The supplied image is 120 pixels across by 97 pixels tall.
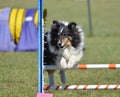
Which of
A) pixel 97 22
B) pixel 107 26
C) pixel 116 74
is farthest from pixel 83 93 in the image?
pixel 97 22

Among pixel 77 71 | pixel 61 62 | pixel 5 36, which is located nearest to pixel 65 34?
pixel 61 62

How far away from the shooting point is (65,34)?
6598 mm

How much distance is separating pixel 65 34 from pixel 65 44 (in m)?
0.15

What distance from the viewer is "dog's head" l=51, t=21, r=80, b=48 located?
258 inches

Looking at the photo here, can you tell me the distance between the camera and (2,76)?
29.6 ft

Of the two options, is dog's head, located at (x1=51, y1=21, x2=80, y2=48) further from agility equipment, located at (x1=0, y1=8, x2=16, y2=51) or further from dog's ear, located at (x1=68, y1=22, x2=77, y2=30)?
agility equipment, located at (x1=0, y1=8, x2=16, y2=51)

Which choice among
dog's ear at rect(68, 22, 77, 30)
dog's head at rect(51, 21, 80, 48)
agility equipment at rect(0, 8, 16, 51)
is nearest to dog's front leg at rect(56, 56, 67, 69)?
dog's head at rect(51, 21, 80, 48)

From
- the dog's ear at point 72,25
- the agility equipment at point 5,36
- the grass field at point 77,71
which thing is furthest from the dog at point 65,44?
the agility equipment at point 5,36

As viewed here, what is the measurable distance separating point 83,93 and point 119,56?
17.7ft

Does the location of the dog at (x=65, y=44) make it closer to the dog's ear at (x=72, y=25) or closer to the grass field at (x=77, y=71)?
the dog's ear at (x=72, y=25)

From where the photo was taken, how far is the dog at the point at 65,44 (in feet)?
21.5

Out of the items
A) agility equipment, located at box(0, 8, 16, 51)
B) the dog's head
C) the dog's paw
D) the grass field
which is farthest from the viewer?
agility equipment, located at box(0, 8, 16, 51)

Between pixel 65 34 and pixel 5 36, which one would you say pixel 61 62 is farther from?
pixel 5 36

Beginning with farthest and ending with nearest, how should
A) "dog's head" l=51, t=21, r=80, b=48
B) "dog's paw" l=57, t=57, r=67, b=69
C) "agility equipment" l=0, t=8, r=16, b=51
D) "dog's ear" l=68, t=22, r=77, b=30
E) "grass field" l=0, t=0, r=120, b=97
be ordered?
1. "agility equipment" l=0, t=8, r=16, b=51
2. "grass field" l=0, t=0, r=120, b=97
3. "dog's ear" l=68, t=22, r=77, b=30
4. "dog's head" l=51, t=21, r=80, b=48
5. "dog's paw" l=57, t=57, r=67, b=69
